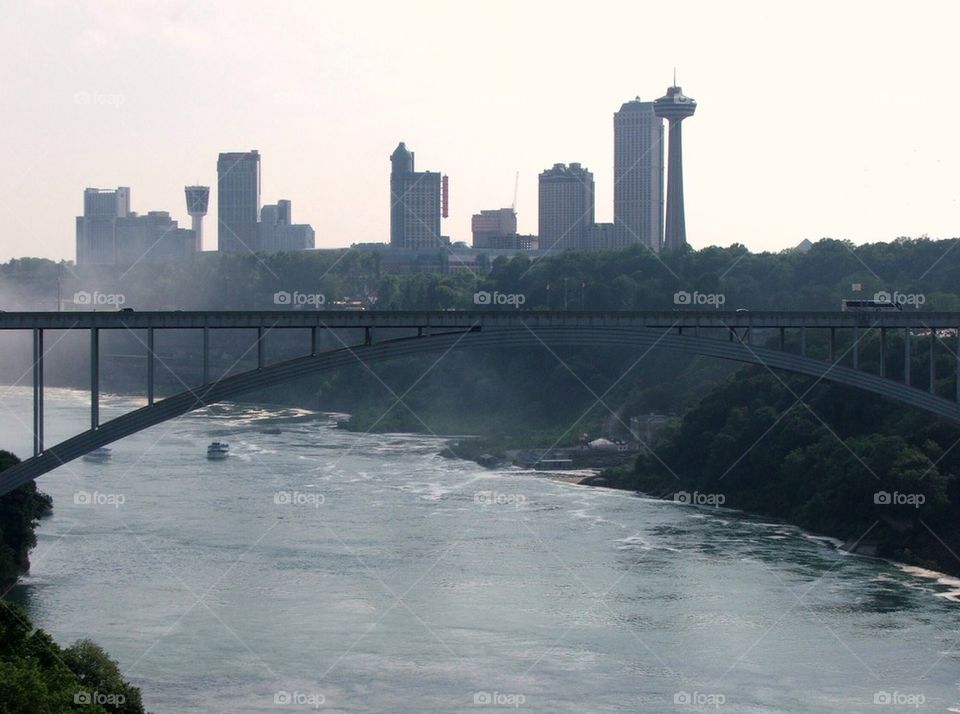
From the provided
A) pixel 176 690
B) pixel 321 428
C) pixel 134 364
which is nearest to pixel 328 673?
pixel 176 690

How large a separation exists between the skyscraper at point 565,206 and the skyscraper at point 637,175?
346cm

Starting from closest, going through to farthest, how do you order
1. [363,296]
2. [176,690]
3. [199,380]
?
[176,690] < [199,380] < [363,296]

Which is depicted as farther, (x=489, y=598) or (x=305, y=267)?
(x=305, y=267)

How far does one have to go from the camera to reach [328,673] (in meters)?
34.6

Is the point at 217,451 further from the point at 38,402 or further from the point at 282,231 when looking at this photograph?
the point at 282,231

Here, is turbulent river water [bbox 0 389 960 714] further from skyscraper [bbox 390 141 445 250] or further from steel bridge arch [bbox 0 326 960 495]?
skyscraper [bbox 390 141 445 250]

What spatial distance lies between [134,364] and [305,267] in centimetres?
2109

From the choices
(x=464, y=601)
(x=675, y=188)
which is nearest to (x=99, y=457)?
(x=464, y=601)

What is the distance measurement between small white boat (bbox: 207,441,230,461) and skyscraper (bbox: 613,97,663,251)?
94.8 m

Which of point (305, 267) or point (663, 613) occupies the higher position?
point (305, 267)

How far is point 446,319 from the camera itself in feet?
138

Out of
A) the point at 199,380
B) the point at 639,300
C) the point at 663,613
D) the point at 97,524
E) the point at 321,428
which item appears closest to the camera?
the point at 663,613

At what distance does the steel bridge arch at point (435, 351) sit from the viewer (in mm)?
36812

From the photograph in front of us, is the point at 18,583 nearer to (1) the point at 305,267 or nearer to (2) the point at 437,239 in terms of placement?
(1) the point at 305,267
